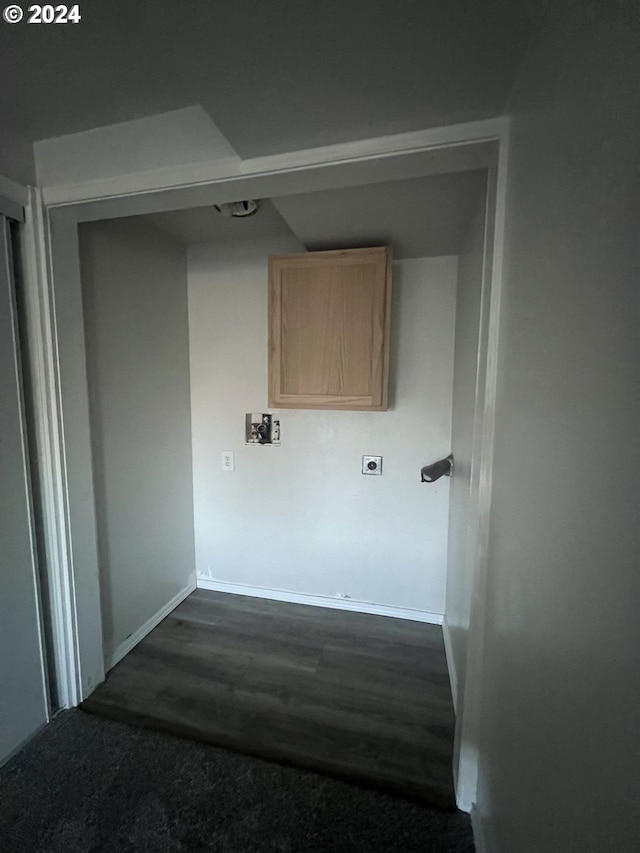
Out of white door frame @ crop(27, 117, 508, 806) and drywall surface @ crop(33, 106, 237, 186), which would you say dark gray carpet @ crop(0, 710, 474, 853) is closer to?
white door frame @ crop(27, 117, 508, 806)

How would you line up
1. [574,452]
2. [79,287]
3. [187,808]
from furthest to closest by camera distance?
[79,287] < [187,808] < [574,452]

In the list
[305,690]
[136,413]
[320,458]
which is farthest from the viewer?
[320,458]

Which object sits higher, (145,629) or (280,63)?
(280,63)

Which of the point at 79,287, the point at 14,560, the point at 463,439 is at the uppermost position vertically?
the point at 79,287

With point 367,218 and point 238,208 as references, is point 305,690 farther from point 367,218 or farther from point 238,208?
point 238,208

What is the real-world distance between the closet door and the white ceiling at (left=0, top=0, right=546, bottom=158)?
612 millimetres

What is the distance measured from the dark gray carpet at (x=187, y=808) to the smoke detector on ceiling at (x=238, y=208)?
94.4 inches

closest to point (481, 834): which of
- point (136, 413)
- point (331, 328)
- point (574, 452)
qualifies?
point (574, 452)

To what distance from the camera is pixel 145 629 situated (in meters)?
Answer: 2.12

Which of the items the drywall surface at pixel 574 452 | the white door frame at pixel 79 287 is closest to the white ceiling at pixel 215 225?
the white door frame at pixel 79 287

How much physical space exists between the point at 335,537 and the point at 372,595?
1.47ft

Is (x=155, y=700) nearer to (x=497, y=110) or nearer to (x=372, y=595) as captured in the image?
(x=372, y=595)

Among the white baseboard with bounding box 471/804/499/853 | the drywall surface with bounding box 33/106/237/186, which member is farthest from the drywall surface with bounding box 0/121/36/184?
the white baseboard with bounding box 471/804/499/853

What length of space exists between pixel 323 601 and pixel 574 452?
220 centimetres
